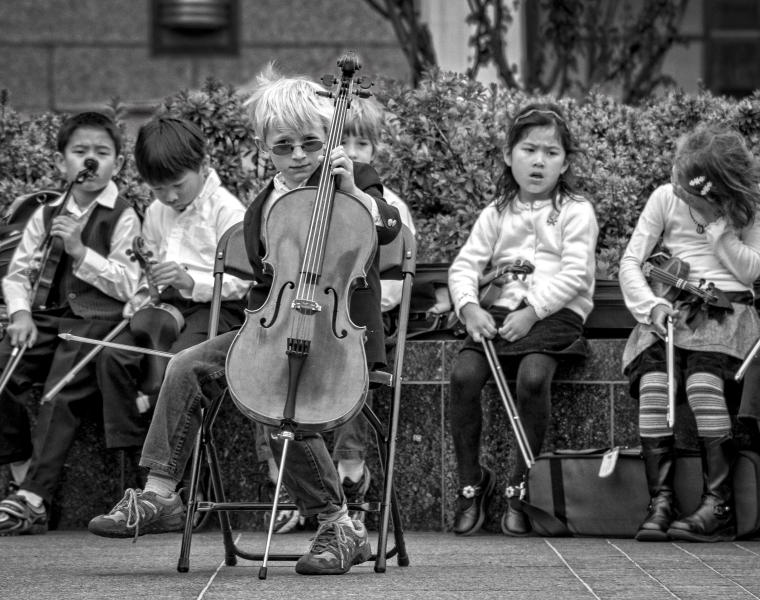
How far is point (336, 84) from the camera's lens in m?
4.84

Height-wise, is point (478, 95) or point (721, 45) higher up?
point (721, 45)

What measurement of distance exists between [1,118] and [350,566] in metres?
3.46

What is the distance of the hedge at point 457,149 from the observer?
6.90m

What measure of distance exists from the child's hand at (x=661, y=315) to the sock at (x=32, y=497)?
7.74ft

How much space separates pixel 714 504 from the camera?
562 cm

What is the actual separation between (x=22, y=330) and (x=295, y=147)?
64.6 inches

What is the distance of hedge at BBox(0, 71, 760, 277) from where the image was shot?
6902 mm

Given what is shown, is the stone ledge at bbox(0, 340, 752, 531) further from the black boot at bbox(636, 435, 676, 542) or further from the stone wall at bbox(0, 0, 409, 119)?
the stone wall at bbox(0, 0, 409, 119)

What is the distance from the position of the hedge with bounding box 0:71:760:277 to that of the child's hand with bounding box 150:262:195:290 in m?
1.17

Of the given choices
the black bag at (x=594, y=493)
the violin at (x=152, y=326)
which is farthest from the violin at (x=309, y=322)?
the black bag at (x=594, y=493)

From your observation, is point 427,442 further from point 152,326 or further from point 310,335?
point 310,335

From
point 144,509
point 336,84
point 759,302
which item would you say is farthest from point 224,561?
point 759,302

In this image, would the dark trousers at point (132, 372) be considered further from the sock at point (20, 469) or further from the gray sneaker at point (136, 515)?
the gray sneaker at point (136, 515)

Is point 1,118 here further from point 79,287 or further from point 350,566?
point 350,566
